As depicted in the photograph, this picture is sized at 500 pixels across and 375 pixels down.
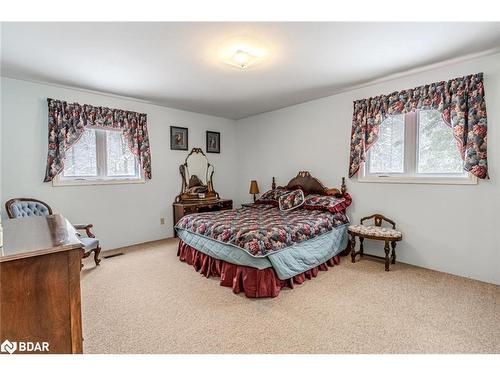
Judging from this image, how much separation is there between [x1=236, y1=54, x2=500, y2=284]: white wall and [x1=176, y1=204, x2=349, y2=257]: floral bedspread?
2.38 ft

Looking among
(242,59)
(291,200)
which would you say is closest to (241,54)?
(242,59)

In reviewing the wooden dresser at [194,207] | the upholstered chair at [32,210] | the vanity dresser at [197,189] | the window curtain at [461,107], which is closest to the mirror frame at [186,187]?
the vanity dresser at [197,189]

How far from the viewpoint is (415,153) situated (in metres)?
3.39

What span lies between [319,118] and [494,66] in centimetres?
214

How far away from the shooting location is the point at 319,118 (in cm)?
434

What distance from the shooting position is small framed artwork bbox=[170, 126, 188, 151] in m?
4.84

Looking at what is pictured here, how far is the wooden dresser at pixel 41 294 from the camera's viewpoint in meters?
1.24

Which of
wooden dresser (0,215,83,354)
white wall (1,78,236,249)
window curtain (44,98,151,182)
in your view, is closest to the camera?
wooden dresser (0,215,83,354)

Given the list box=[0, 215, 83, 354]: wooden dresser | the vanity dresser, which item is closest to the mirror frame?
the vanity dresser

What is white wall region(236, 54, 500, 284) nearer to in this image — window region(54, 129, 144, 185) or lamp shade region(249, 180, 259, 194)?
lamp shade region(249, 180, 259, 194)

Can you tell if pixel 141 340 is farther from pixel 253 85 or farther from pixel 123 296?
pixel 253 85

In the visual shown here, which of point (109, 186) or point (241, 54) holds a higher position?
point (241, 54)

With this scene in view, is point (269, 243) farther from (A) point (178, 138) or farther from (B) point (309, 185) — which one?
(A) point (178, 138)

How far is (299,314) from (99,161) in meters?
3.66
